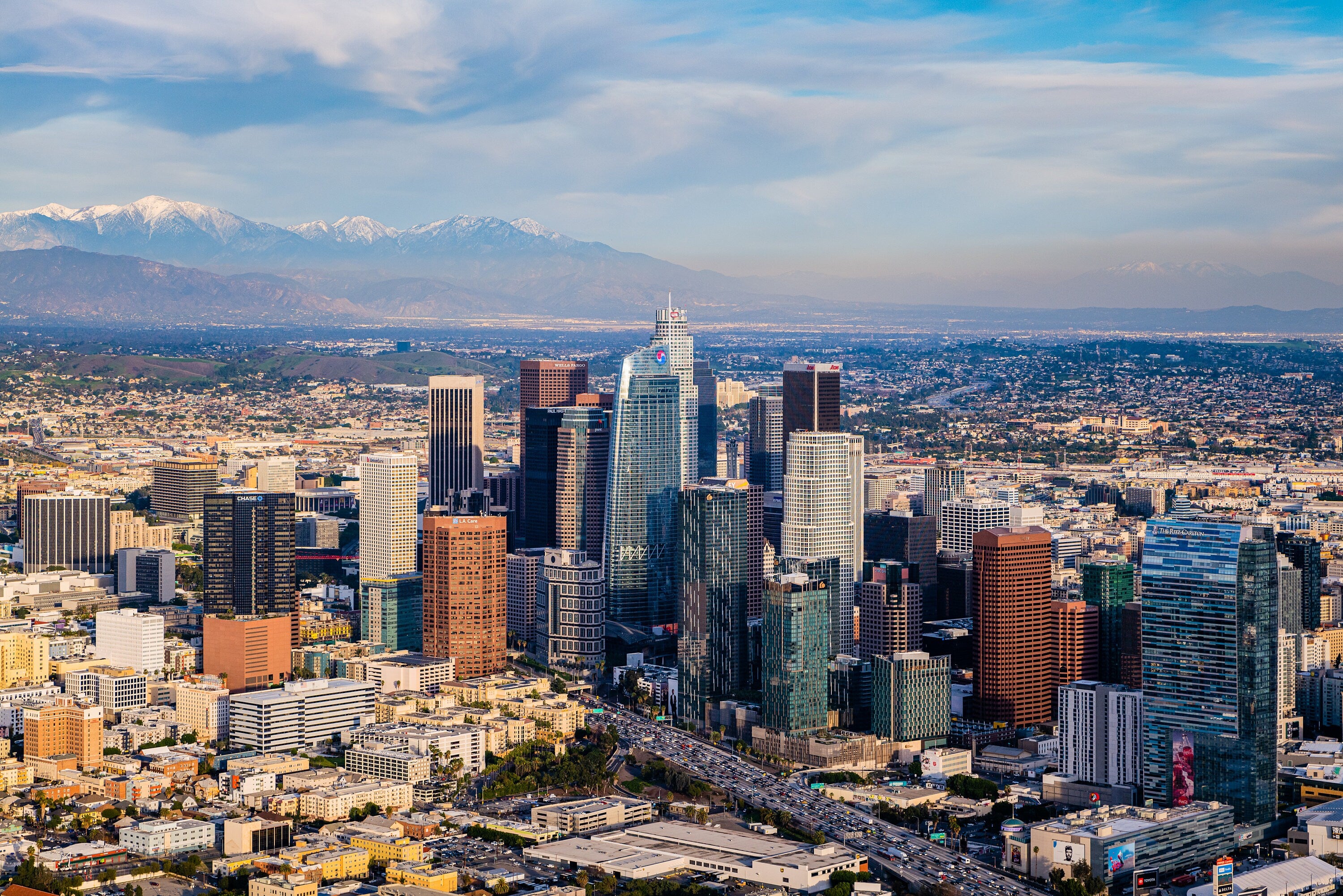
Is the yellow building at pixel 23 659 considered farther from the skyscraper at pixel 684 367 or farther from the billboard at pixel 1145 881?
the billboard at pixel 1145 881

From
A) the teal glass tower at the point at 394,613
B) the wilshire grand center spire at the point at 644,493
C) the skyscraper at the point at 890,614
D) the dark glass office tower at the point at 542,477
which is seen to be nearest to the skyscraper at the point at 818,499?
the skyscraper at the point at 890,614

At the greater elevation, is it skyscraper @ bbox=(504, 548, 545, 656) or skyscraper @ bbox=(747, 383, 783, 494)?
skyscraper @ bbox=(747, 383, 783, 494)

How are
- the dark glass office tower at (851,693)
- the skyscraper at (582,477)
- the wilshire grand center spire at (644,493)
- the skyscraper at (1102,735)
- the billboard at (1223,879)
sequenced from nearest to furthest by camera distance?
1. the billboard at (1223,879)
2. the skyscraper at (1102,735)
3. the dark glass office tower at (851,693)
4. the wilshire grand center spire at (644,493)
5. the skyscraper at (582,477)

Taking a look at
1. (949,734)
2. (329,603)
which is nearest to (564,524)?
(329,603)

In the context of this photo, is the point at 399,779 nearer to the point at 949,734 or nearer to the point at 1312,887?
the point at 949,734

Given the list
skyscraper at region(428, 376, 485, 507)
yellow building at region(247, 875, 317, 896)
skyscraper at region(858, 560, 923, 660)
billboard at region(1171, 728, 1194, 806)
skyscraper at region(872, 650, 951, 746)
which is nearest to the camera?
yellow building at region(247, 875, 317, 896)

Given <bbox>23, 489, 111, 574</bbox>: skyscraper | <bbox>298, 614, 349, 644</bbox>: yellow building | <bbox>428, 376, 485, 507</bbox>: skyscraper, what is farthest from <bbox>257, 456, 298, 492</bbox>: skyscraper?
<bbox>298, 614, 349, 644</bbox>: yellow building

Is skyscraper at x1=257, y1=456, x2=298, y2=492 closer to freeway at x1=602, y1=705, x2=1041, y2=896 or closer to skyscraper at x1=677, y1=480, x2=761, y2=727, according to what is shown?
skyscraper at x1=677, y1=480, x2=761, y2=727
